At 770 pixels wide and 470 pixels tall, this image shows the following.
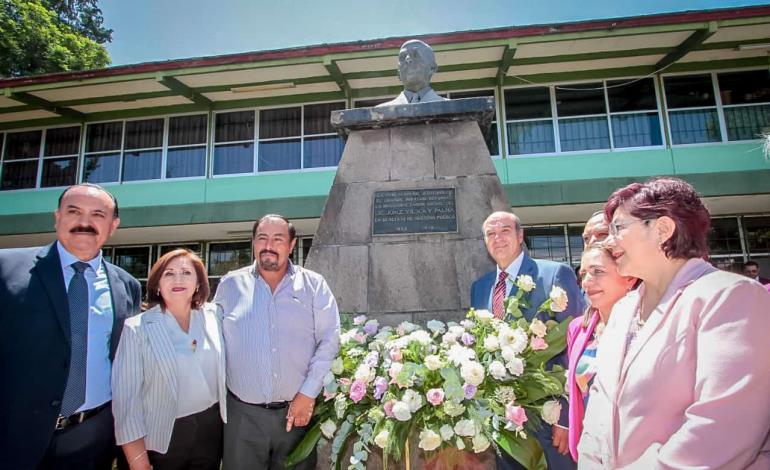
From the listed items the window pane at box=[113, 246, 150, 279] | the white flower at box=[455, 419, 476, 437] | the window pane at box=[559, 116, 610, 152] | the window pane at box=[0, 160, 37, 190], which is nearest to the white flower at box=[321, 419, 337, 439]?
the white flower at box=[455, 419, 476, 437]

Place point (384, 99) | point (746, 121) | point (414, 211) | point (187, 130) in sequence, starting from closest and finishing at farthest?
point (414, 211)
point (746, 121)
point (384, 99)
point (187, 130)

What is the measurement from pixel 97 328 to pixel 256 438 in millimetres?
969

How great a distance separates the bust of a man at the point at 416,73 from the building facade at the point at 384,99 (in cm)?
719

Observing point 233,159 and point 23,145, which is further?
point 23,145

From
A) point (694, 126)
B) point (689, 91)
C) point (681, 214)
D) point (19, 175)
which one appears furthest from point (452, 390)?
point (19, 175)

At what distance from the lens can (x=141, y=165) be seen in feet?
46.3

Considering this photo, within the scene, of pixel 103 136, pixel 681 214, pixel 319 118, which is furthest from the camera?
pixel 103 136

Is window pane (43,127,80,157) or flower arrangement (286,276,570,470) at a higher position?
window pane (43,127,80,157)

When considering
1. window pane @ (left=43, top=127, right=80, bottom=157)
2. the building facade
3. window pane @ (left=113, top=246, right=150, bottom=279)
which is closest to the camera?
the building facade

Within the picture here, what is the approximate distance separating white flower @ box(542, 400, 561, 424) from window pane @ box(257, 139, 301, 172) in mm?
11758

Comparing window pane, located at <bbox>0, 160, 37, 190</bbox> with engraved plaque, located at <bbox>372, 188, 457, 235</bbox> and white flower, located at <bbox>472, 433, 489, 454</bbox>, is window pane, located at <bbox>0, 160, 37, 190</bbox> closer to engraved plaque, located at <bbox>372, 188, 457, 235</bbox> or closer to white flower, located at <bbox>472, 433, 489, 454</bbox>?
engraved plaque, located at <bbox>372, 188, 457, 235</bbox>

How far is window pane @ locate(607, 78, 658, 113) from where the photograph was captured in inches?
494

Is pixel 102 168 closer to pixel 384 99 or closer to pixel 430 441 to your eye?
pixel 384 99

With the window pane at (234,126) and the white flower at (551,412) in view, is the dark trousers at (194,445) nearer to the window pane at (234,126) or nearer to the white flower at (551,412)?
the white flower at (551,412)
